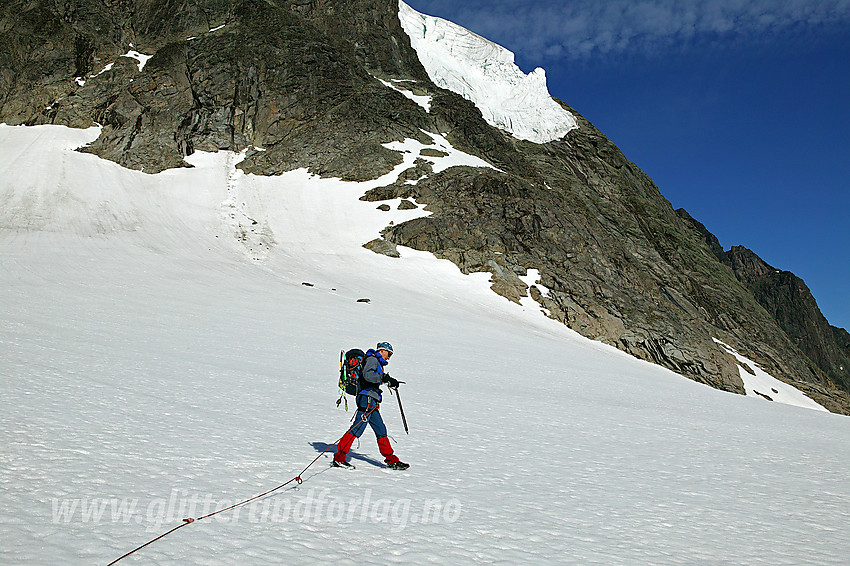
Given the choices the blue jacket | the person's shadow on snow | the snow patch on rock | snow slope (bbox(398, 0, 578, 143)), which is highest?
snow slope (bbox(398, 0, 578, 143))

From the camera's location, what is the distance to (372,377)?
625 cm

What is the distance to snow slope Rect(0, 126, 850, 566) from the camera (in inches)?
161

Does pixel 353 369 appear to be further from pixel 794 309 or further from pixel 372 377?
pixel 794 309

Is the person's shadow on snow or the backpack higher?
the backpack

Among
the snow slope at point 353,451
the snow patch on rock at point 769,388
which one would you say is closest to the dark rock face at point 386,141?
the snow patch on rock at point 769,388

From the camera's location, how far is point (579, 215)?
46969 mm

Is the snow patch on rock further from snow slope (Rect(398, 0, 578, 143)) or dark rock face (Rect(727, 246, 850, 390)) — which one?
dark rock face (Rect(727, 246, 850, 390))

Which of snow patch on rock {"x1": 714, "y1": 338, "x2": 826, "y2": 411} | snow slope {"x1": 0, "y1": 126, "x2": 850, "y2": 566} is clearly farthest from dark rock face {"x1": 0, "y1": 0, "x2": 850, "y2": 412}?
snow slope {"x1": 0, "y1": 126, "x2": 850, "y2": 566}

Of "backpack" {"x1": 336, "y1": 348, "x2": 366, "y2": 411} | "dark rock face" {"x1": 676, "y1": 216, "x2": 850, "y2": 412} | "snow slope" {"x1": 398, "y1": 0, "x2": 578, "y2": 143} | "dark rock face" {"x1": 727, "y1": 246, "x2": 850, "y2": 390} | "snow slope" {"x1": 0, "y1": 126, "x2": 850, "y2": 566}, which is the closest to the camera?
"snow slope" {"x1": 0, "y1": 126, "x2": 850, "y2": 566}

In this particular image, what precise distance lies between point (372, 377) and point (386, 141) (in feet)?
169

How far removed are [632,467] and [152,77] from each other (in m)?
63.3

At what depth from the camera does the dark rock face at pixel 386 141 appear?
3838 cm

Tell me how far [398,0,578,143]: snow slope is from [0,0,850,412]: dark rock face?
16.2ft

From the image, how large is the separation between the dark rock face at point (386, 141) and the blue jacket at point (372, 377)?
28.8 metres
